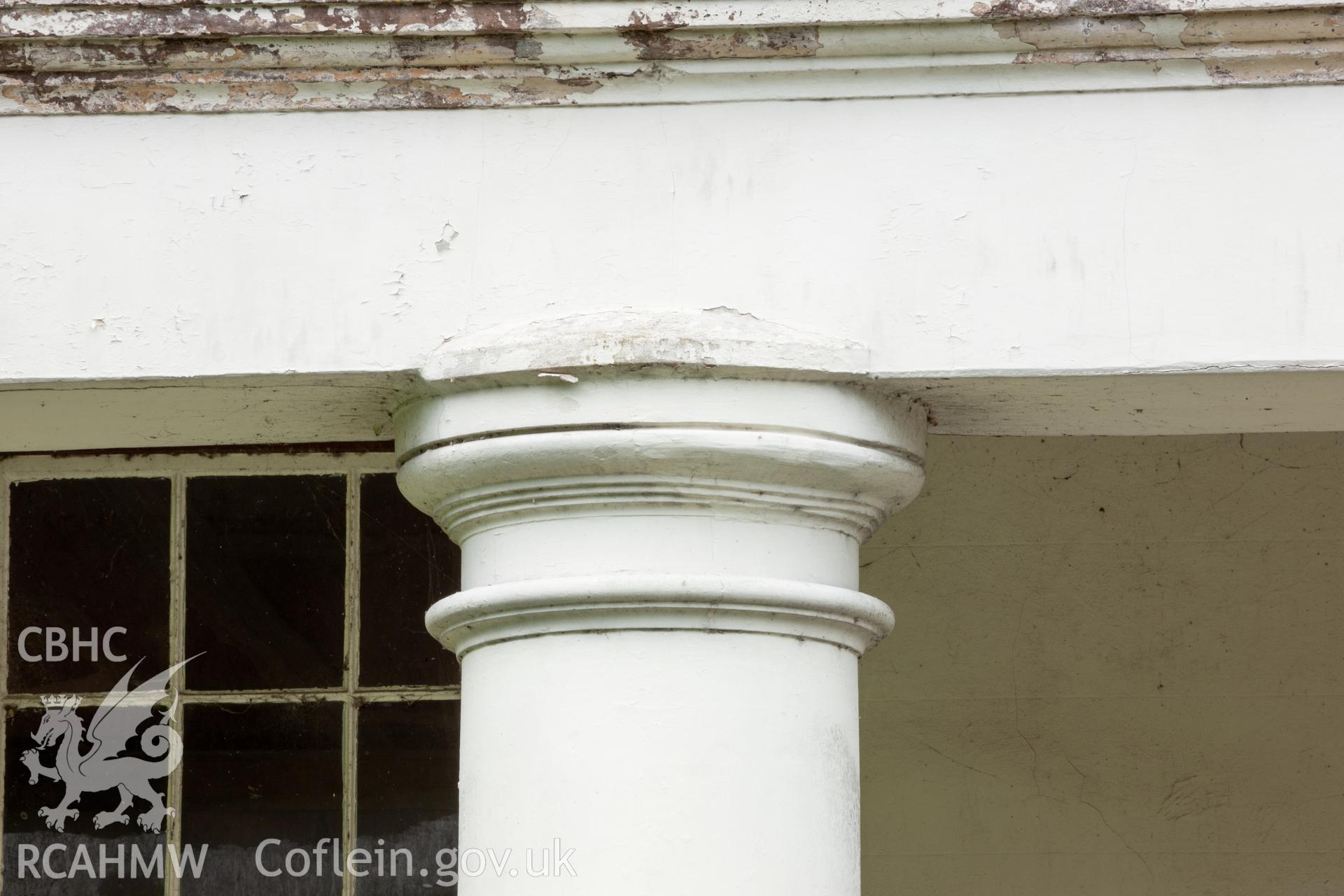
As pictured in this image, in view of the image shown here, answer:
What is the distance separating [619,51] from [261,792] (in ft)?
6.06

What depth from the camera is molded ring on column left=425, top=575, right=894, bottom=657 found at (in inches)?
77.9

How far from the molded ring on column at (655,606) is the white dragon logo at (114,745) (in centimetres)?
153

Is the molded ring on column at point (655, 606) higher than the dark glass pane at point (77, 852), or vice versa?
the molded ring on column at point (655, 606)

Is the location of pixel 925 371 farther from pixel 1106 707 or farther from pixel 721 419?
pixel 1106 707

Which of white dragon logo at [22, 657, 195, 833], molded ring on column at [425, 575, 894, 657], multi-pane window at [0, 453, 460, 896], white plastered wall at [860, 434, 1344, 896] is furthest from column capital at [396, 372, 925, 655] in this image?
white dragon logo at [22, 657, 195, 833]

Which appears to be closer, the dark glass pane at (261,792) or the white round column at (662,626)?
the white round column at (662,626)

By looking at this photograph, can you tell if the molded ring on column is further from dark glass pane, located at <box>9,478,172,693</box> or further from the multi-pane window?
dark glass pane, located at <box>9,478,172,693</box>

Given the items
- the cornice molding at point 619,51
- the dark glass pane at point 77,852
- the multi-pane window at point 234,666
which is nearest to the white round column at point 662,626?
the cornice molding at point 619,51

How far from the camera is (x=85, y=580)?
339 centimetres

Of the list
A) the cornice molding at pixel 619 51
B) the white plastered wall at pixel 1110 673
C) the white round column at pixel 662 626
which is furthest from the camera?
the white plastered wall at pixel 1110 673

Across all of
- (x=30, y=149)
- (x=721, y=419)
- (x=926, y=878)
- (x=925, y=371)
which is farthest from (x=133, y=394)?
(x=926, y=878)

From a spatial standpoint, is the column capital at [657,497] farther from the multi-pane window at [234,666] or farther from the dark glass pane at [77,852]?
the dark glass pane at [77,852]

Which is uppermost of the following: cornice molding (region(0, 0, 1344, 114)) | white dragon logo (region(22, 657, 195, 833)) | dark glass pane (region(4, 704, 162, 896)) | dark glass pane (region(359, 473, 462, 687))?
cornice molding (region(0, 0, 1344, 114))

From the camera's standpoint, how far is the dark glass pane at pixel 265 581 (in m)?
3.36
